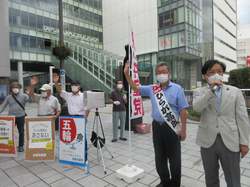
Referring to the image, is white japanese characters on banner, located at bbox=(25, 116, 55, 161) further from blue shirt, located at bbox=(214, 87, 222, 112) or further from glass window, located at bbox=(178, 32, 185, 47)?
glass window, located at bbox=(178, 32, 185, 47)

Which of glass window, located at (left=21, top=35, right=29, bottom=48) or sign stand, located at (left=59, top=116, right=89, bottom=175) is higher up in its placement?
glass window, located at (left=21, top=35, right=29, bottom=48)

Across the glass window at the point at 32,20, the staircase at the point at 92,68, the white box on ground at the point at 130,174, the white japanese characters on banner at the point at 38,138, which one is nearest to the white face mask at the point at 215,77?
the white box on ground at the point at 130,174

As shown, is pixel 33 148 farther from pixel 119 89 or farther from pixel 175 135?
pixel 175 135

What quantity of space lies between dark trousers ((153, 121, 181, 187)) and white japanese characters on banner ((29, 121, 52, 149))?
2.53m

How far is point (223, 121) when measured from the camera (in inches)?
83.2

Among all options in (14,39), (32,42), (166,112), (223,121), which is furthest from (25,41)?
(223,121)

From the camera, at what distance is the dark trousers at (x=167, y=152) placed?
282 centimetres

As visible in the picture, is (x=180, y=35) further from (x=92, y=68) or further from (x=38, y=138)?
(x=38, y=138)

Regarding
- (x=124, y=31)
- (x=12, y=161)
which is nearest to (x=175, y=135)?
(x=12, y=161)

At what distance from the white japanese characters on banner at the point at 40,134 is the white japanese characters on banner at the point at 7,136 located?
663 millimetres

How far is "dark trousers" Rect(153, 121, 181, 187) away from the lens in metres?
2.82

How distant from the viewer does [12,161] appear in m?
4.50

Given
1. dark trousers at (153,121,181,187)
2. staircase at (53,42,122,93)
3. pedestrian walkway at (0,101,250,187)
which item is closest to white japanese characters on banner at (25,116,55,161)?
pedestrian walkway at (0,101,250,187)

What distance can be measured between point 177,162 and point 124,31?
35887 millimetres
